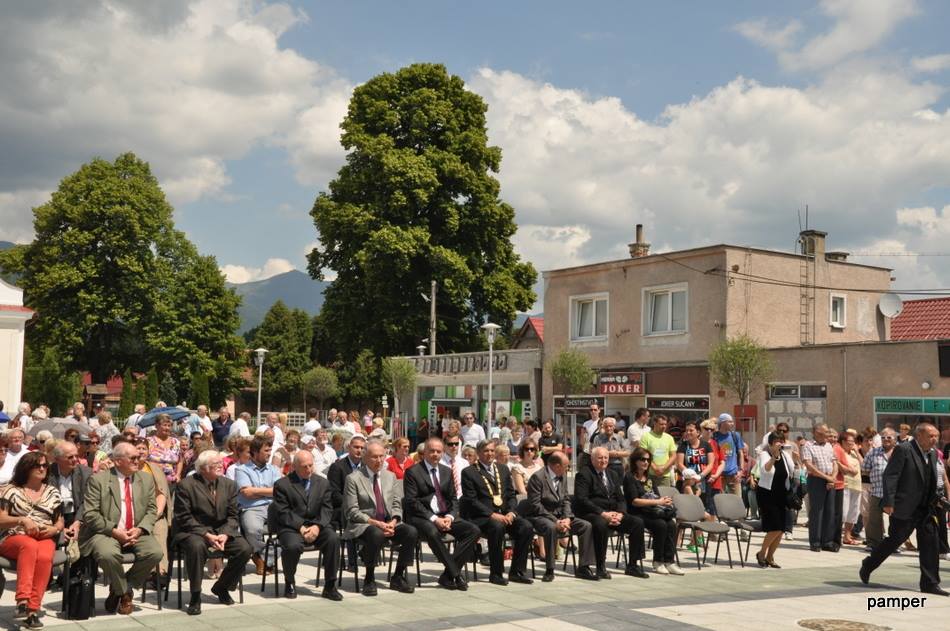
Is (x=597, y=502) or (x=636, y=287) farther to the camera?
(x=636, y=287)

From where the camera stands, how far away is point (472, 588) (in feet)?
35.7

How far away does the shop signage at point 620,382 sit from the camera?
3148cm

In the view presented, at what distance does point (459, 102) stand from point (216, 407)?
22257 millimetres

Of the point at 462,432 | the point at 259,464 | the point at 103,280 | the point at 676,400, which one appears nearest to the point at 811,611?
the point at 259,464

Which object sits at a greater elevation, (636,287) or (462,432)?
(636,287)

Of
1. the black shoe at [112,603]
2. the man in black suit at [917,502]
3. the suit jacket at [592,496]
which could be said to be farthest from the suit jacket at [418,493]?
the man in black suit at [917,502]

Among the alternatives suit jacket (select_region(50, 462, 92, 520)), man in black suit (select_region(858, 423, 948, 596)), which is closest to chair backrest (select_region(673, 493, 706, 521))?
man in black suit (select_region(858, 423, 948, 596))

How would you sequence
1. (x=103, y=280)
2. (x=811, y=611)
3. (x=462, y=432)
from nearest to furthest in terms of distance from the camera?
(x=811, y=611) < (x=462, y=432) < (x=103, y=280)

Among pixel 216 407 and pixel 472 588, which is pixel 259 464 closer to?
pixel 472 588

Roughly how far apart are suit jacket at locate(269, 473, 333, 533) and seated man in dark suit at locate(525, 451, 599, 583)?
246cm

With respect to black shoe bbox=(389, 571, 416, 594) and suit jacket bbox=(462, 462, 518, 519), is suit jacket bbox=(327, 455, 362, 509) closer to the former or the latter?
black shoe bbox=(389, 571, 416, 594)

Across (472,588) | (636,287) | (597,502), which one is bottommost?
(472,588)

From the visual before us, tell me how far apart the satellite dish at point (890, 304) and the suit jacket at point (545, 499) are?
2306cm

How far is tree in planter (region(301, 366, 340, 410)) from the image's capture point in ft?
210
